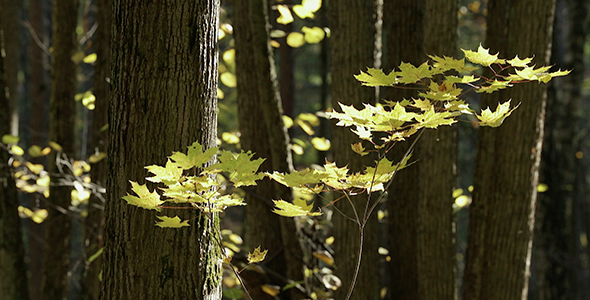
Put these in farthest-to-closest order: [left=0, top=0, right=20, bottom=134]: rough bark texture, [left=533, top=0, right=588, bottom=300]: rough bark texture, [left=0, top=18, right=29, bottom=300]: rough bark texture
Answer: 1. [left=0, top=0, right=20, bottom=134]: rough bark texture
2. [left=533, top=0, right=588, bottom=300]: rough bark texture
3. [left=0, top=18, right=29, bottom=300]: rough bark texture

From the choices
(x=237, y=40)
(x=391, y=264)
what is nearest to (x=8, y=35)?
(x=237, y=40)

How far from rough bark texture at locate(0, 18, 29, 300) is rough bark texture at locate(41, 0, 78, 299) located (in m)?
0.49

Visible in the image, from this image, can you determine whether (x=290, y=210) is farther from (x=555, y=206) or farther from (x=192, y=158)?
(x=555, y=206)

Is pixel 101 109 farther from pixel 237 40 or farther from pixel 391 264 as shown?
pixel 391 264

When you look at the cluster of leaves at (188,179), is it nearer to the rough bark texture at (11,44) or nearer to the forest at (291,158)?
the forest at (291,158)

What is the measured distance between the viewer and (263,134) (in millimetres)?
3346

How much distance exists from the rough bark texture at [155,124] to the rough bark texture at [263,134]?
4.67 feet

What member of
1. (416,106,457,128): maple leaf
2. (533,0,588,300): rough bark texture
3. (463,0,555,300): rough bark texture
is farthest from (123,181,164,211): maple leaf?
(533,0,588,300): rough bark texture

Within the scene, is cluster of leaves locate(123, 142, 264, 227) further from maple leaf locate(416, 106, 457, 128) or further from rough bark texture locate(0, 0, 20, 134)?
rough bark texture locate(0, 0, 20, 134)

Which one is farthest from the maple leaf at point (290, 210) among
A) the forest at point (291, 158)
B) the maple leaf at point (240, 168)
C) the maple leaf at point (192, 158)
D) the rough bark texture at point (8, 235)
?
the rough bark texture at point (8, 235)

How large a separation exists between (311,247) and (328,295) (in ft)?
1.16

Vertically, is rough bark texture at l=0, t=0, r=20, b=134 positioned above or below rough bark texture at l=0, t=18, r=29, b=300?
above

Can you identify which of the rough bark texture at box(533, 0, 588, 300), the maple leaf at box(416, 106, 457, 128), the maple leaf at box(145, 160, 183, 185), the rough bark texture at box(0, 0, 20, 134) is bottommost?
the rough bark texture at box(533, 0, 588, 300)

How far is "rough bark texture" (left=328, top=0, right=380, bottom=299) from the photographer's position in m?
A: 2.67
